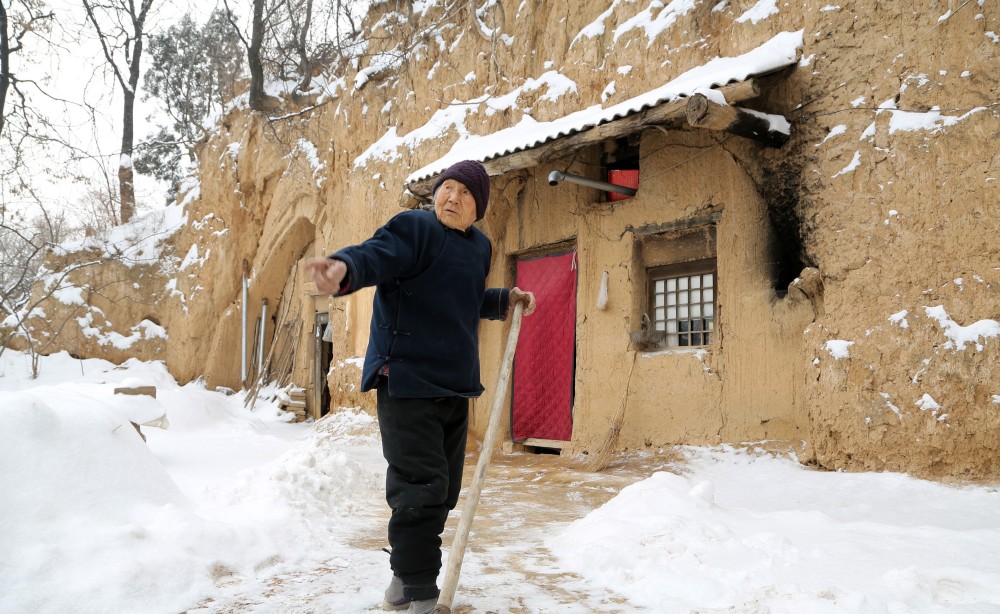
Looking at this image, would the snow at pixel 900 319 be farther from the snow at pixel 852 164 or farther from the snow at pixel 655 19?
the snow at pixel 655 19

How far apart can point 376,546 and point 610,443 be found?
11.8 feet

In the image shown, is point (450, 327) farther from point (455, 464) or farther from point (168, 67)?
point (168, 67)

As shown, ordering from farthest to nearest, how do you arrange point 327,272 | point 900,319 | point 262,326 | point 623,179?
1. point 262,326
2. point 623,179
3. point 900,319
4. point 327,272

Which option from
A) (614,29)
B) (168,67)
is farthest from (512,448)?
(168,67)

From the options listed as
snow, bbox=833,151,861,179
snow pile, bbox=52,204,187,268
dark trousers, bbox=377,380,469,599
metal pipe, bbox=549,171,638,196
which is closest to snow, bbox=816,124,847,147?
snow, bbox=833,151,861,179

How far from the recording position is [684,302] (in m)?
6.93

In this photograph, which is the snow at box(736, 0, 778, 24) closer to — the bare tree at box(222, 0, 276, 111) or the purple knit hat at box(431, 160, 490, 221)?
the purple knit hat at box(431, 160, 490, 221)

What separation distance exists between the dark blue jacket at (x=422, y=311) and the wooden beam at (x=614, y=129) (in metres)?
3.66

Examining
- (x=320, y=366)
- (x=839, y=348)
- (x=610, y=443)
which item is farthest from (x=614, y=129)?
(x=320, y=366)

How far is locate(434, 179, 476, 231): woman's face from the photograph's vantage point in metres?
2.58

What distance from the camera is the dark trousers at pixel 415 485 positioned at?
88.5 inches

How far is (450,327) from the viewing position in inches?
95.5

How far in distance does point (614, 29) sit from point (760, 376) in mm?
4019

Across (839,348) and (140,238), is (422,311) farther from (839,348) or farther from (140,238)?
(140,238)
